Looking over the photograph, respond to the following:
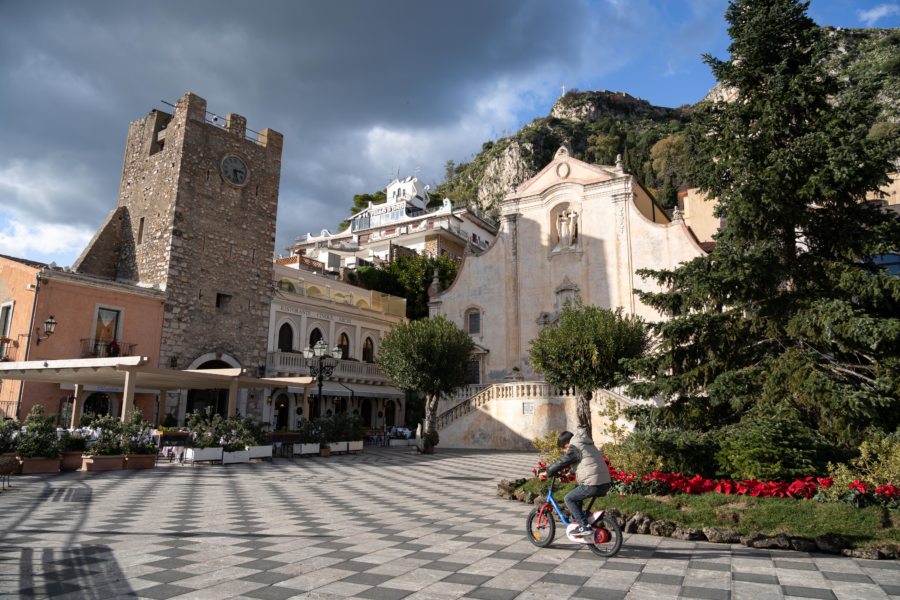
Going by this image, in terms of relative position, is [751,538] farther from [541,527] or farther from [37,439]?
[37,439]

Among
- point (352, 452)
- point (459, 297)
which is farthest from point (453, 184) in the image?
point (352, 452)

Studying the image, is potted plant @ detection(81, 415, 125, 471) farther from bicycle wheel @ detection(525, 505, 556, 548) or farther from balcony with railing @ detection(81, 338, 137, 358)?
bicycle wheel @ detection(525, 505, 556, 548)

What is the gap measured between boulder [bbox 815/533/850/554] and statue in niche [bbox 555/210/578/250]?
28.4 m

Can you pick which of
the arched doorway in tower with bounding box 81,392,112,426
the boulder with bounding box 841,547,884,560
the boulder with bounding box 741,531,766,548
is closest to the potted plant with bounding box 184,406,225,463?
the arched doorway in tower with bounding box 81,392,112,426

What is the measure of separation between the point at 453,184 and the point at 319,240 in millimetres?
39035

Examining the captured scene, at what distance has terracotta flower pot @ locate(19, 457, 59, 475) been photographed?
603 inches

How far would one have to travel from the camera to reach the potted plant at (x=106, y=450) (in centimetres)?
1641

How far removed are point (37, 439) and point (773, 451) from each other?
17.6 metres

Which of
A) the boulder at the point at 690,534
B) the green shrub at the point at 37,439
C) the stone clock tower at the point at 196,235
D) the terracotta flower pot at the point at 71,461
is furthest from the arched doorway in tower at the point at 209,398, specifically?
the boulder at the point at 690,534

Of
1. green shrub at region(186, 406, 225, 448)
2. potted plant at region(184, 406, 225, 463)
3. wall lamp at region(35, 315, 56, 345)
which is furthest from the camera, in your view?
wall lamp at region(35, 315, 56, 345)

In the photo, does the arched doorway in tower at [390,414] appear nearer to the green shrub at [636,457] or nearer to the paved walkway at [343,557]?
the paved walkway at [343,557]

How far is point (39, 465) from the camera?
1554 cm

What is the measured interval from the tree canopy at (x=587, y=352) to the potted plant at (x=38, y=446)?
17939 mm

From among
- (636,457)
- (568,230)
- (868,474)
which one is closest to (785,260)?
(868,474)
